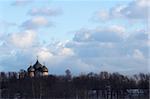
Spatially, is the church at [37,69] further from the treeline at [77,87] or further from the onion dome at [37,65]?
the treeline at [77,87]

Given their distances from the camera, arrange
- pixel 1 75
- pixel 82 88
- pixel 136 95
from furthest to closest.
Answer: pixel 1 75, pixel 82 88, pixel 136 95

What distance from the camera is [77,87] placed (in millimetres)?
69188

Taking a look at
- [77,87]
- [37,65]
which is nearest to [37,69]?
[37,65]

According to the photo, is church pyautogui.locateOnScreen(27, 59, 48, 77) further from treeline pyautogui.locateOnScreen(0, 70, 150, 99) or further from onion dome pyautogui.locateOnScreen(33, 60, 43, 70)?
treeline pyautogui.locateOnScreen(0, 70, 150, 99)

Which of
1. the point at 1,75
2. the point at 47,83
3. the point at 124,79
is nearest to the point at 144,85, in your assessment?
the point at 124,79

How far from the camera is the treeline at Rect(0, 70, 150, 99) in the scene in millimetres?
64438

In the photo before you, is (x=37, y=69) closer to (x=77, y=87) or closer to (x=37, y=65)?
(x=37, y=65)

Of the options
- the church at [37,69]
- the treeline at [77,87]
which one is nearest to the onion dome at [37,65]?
the church at [37,69]

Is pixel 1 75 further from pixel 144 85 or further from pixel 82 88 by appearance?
pixel 144 85

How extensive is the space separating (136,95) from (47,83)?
601 inches

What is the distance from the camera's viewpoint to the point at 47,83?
72750 mm

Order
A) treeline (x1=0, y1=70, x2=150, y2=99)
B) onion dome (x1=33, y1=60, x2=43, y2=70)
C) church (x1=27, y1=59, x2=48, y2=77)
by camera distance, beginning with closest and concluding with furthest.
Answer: treeline (x1=0, y1=70, x2=150, y2=99), church (x1=27, y1=59, x2=48, y2=77), onion dome (x1=33, y1=60, x2=43, y2=70)

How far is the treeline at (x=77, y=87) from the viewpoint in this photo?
211ft

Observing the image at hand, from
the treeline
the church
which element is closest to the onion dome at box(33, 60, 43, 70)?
the church
